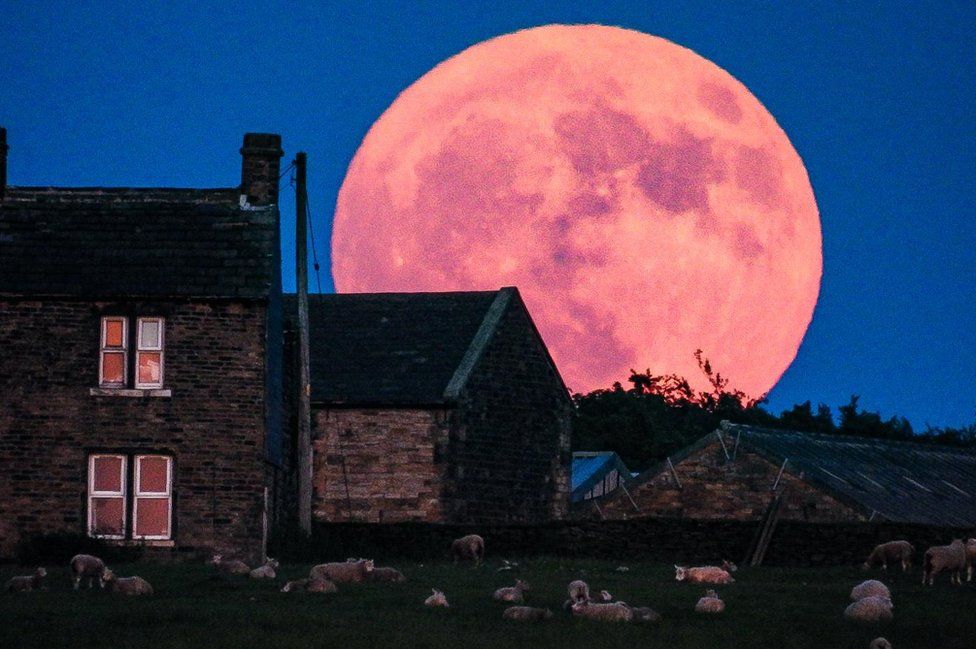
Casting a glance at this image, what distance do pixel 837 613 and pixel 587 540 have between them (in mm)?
19136

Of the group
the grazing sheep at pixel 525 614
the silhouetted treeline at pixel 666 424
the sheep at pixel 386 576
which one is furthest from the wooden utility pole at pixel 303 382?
the silhouetted treeline at pixel 666 424

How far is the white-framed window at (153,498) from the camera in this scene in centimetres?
3981

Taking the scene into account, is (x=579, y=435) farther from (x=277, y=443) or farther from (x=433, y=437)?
(x=277, y=443)

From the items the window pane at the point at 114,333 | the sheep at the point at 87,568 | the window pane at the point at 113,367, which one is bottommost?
the sheep at the point at 87,568

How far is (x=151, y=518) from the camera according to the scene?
39.8 metres

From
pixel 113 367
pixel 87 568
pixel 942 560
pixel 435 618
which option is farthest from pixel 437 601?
pixel 113 367

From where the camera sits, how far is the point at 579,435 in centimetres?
9862

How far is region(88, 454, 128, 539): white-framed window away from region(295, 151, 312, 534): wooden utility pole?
15.0ft

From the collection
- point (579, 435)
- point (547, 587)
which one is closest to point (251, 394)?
point (547, 587)

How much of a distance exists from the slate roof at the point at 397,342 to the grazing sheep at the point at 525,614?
92.2ft

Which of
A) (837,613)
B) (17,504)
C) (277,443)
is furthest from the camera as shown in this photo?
(277,443)

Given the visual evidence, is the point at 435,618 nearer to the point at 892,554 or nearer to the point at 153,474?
the point at 892,554

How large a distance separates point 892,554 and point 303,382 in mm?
15175

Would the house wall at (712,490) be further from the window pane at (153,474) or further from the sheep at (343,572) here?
the sheep at (343,572)
